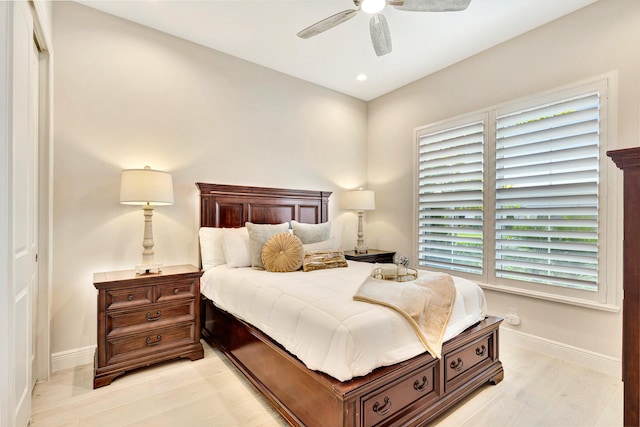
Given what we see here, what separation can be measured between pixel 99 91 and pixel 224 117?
1141 millimetres

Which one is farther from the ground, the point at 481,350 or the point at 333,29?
the point at 333,29

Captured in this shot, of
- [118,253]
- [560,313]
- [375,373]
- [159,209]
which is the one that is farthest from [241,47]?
[560,313]

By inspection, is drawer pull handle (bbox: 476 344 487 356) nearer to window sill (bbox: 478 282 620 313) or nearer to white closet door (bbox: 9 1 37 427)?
window sill (bbox: 478 282 620 313)

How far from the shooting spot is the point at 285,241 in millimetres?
2818

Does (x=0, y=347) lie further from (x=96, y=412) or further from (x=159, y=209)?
(x=159, y=209)

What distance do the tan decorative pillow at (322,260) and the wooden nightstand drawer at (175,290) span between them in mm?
1010

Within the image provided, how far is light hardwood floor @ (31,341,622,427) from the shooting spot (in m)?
1.86

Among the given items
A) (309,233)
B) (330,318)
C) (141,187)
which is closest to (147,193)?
(141,187)

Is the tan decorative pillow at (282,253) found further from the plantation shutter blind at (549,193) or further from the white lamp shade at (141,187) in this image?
the plantation shutter blind at (549,193)

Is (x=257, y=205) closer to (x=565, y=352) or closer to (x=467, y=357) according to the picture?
(x=467, y=357)

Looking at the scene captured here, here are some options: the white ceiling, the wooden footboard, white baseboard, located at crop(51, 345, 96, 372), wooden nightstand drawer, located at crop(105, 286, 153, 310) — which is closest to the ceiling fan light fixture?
the white ceiling

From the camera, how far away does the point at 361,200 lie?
13.7 ft

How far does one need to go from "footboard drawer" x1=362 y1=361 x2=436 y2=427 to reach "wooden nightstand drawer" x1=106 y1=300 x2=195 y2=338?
179cm

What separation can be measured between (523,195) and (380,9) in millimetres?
2138
